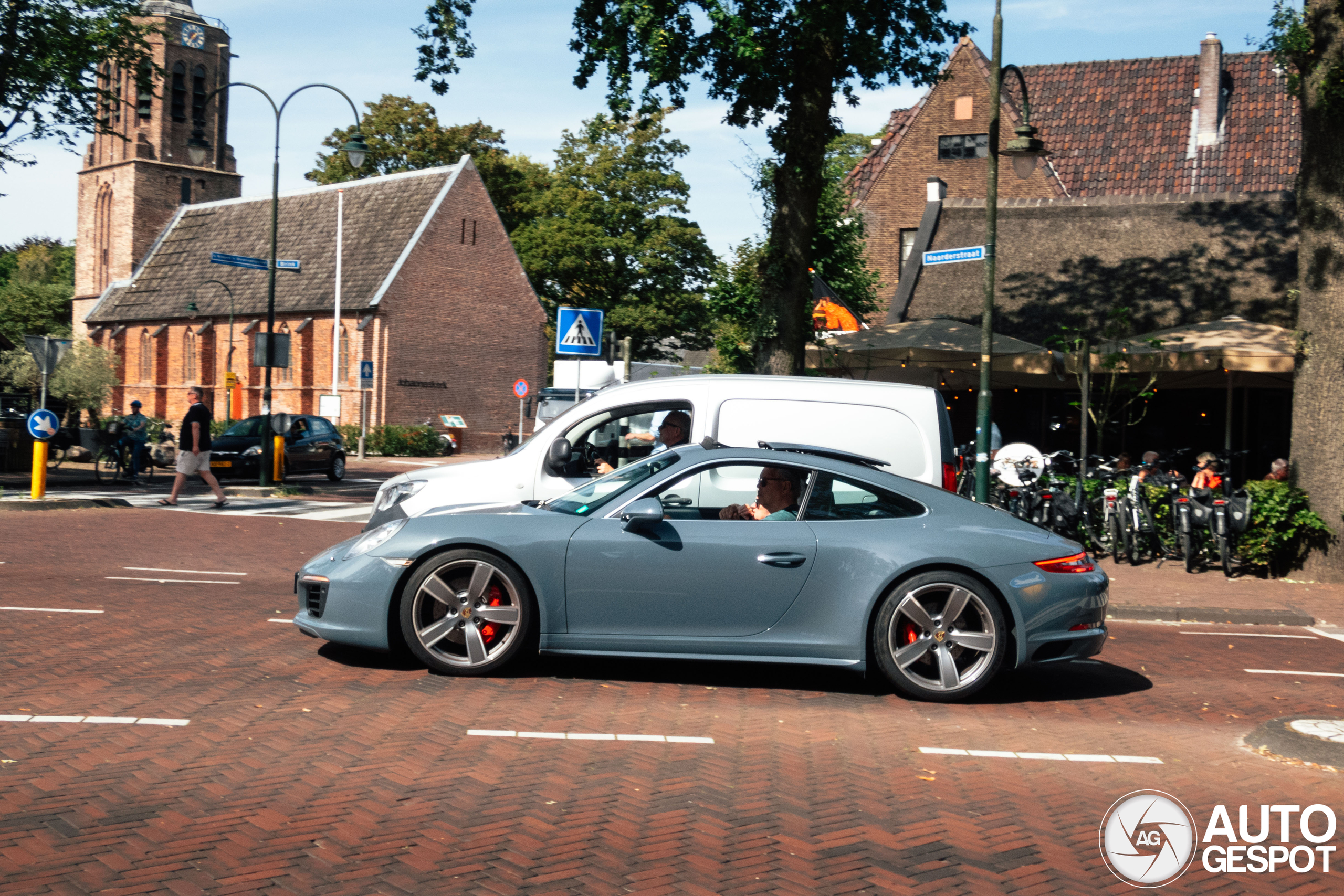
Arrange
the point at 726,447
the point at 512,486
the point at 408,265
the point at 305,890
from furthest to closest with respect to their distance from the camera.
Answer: the point at 408,265
the point at 512,486
the point at 726,447
the point at 305,890

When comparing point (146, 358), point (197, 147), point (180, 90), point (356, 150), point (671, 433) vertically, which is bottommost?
point (671, 433)

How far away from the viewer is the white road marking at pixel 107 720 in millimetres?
5918

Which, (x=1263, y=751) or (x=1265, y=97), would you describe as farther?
(x=1265, y=97)

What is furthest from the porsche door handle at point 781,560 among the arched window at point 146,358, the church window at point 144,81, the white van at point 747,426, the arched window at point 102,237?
the arched window at point 102,237

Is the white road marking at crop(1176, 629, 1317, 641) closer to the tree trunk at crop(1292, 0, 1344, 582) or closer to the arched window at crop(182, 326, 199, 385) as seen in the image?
the tree trunk at crop(1292, 0, 1344, 582)

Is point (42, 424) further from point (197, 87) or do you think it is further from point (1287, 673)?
point (197, 87)

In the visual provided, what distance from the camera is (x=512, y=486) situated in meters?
9.07

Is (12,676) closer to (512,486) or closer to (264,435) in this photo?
(512,486)

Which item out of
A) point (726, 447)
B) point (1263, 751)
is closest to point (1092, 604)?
point (1263, 751)

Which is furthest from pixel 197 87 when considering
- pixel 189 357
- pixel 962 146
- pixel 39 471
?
pixel 39 471

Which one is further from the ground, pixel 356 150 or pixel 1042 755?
pixel 356 150

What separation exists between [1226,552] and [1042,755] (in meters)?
9.33

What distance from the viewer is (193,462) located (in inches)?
784

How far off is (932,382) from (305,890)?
58.8 ft
